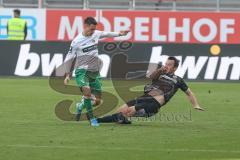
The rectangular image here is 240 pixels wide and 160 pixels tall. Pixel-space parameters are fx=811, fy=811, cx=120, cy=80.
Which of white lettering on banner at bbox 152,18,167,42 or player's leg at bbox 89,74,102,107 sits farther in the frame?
→ white lettering on banner at bbox 152,18,167,42

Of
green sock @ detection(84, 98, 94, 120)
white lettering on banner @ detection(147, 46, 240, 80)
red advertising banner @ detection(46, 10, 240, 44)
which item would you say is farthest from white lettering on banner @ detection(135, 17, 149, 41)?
green sock @ detection(84, 98, 94, 120)

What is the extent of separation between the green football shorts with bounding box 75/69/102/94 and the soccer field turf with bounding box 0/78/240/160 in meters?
0.81

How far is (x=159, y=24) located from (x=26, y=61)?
11399 millimetres

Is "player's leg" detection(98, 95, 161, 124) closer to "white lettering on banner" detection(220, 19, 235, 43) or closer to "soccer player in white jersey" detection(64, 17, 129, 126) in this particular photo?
"soccer player in white jersey" detection(64, 17, 129, 126)

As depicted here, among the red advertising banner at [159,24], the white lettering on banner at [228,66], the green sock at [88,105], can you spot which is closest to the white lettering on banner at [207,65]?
the white lettering on banner at [228,66]

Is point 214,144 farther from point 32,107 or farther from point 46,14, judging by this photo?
point 46,14

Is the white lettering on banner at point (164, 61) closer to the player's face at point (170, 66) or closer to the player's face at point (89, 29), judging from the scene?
the player's face at point (89, 29)

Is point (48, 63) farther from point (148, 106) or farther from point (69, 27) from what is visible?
point (148, 106)

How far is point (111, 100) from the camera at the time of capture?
21578mm

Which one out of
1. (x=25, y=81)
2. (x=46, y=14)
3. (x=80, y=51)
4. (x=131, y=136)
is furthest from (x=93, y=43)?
(x=46, y=14)

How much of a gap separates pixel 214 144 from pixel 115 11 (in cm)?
2674

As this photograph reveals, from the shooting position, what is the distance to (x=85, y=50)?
52.4ft

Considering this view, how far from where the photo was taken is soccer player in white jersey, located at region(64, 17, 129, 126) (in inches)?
616

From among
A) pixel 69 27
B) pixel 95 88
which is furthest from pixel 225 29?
pixel 95 88
